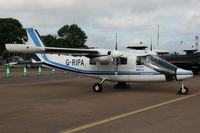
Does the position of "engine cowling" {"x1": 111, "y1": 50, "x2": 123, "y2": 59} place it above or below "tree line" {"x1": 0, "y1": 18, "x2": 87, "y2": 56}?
below

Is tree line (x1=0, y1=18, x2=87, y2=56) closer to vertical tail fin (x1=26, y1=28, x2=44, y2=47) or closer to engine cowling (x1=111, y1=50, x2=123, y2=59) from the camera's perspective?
vertical tail fin (x1=26, y1=28, x2=44, y2=47)

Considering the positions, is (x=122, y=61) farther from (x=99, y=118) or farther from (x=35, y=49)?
(x=99, y=118)

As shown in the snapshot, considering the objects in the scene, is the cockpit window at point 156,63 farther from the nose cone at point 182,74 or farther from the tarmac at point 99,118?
the tarmac at point 99,118

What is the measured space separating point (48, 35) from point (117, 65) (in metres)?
86.6

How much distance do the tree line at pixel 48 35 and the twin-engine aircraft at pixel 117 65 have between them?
52.7 metres

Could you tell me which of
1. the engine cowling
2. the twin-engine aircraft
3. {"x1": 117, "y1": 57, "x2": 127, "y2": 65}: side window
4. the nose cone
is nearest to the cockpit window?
the twin-engine aircraft

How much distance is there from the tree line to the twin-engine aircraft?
52.7m

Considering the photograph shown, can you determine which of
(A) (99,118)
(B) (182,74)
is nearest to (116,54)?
(B) (182,74)

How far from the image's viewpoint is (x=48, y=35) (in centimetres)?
9388

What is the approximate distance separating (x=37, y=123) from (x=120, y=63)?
23.8 ft

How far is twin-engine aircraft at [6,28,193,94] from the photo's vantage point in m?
10.4

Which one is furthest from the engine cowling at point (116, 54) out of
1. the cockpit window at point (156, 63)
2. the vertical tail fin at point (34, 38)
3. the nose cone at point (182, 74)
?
the vertical tail fin at point (34, 38)

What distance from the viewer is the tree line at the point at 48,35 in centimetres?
6091

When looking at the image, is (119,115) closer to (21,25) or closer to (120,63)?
(120,63)
